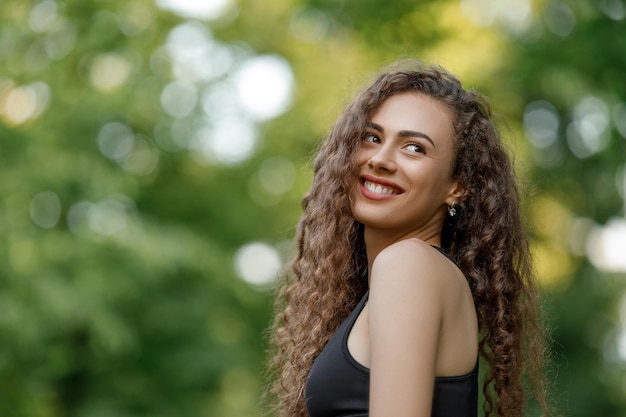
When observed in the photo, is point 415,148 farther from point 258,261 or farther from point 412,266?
point 258,261

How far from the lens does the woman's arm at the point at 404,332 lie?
245 centimetres

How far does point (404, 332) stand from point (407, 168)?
546 millimetres

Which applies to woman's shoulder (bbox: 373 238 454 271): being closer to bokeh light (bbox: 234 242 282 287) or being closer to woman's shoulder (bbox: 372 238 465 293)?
woman's shoulder (bbox: 372 238 465 293)

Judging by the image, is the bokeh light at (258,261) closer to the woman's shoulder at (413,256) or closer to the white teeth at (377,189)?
the white teeth at (377,189)

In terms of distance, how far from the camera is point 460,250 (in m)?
3.13

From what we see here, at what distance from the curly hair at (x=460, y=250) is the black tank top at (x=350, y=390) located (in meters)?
0.42

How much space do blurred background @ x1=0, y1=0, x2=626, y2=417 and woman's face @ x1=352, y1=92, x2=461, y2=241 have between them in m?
5.21

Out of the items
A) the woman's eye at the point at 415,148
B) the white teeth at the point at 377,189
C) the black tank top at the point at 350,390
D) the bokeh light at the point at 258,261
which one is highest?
the woman's eye at the point at 415,148

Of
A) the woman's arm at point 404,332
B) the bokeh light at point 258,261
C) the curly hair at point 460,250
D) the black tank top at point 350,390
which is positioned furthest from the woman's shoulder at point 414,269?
the bokeh light at point 258,261

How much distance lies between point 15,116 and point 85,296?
223 cm

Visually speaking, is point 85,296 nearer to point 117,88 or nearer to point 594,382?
point 117,88

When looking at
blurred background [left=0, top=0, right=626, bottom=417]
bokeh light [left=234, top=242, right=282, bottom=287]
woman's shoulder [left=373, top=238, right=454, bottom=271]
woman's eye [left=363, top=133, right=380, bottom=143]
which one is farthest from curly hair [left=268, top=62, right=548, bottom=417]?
bokeh light [left=234, top=242, right=282, bottom=287]

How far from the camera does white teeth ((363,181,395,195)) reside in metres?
2.88

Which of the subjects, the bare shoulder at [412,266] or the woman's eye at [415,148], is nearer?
the bare shoulder at [412,266]
